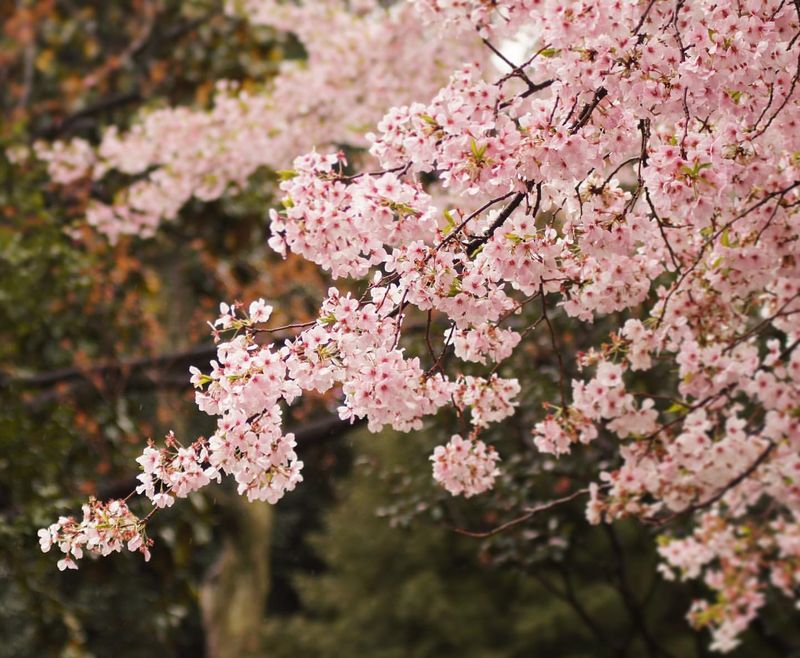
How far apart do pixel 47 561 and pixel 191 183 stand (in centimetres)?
239

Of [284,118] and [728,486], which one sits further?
[284,118]

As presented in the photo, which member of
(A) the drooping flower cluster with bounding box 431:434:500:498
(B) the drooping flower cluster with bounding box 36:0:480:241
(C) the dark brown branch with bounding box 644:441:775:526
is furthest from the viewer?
(B) the drooping flower cluster with bounding box 36:0:480:241

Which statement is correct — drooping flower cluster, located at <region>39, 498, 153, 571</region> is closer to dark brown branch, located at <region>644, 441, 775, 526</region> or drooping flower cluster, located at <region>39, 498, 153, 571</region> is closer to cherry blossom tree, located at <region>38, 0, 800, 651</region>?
cherry blossom tree, located at <region>38, 0, 800, 651</region>

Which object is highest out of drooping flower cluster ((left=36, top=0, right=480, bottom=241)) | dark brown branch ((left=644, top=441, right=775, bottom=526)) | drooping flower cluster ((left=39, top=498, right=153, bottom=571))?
drooping flower cluster ((left=36, top=0, right=480, bottom=241))

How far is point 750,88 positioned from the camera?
93.3 inches

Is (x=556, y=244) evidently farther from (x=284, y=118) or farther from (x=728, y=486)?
(x=284, y=118)

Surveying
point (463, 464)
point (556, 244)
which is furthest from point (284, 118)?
point (556, 244)

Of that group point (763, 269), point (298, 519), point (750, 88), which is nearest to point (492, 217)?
point (750, 88)

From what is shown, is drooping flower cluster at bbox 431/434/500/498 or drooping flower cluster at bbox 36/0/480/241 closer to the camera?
drooping flower cluster at bbox 431/434/500/498

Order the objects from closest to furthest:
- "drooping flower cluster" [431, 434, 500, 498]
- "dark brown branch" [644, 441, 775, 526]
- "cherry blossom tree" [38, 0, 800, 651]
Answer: "cherry blossom tree" [38, 0, 800, 651]
"drooping flower cluster" [431, 434, 500, 498]
"dark brown branch" [644, 441, 775, 526]

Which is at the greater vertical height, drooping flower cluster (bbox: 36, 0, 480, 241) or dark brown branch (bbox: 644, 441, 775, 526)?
drooping flower cluster (bbox: 36, 0, 480, 241)

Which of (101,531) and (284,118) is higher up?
(284,118)

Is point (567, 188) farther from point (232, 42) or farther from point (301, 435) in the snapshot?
point (232, 42)

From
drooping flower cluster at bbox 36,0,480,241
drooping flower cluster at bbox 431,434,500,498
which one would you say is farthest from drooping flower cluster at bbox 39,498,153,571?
drooping flower cluster at bbox 36,0,480,241
